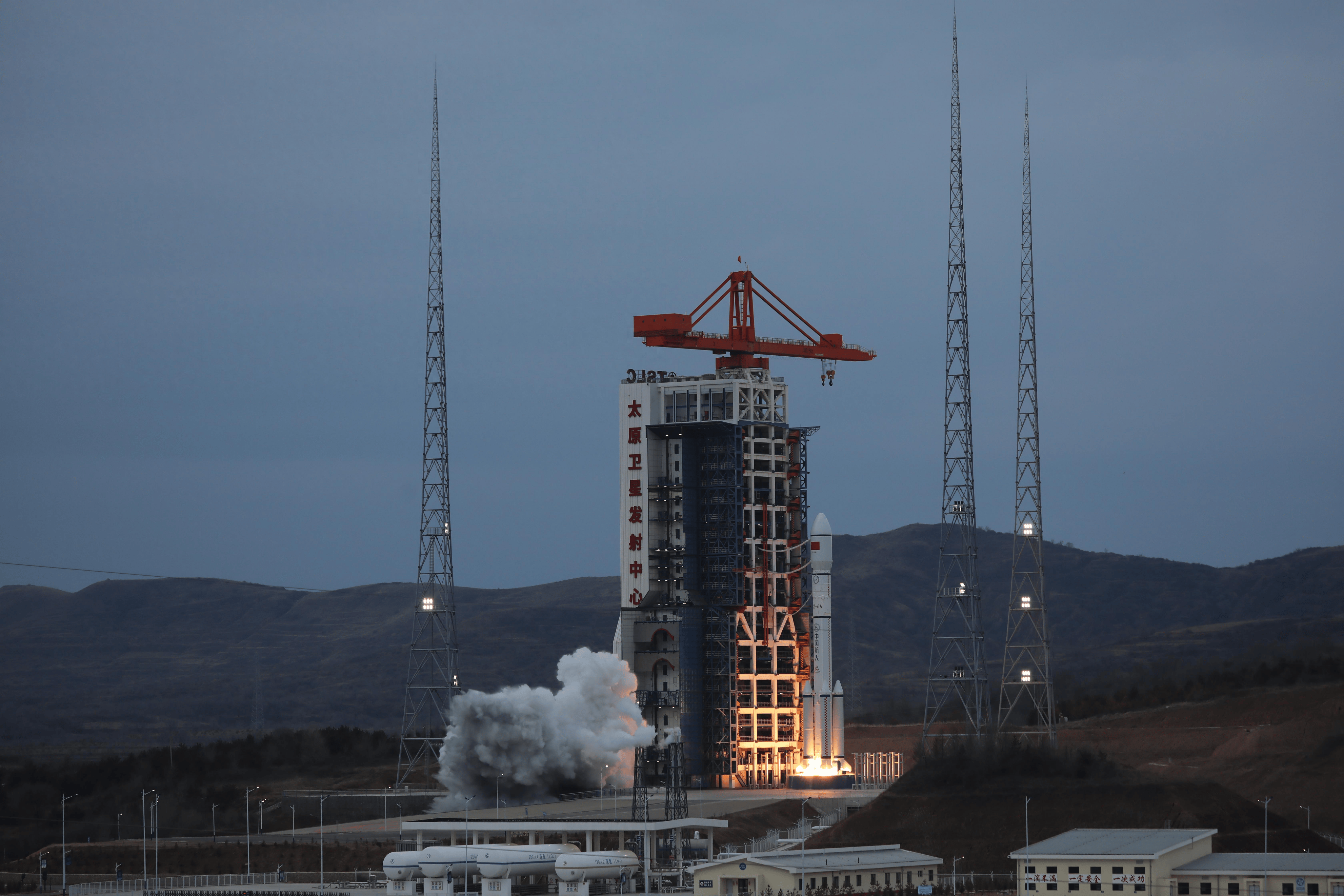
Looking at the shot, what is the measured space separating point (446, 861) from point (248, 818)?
22.1 meters

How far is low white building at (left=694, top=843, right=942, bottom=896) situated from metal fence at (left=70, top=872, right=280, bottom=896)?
907 inches

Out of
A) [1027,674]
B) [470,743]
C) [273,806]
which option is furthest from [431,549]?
[1027,674]

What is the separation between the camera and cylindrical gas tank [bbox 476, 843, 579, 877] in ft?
270

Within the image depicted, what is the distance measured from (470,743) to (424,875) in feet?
66.9

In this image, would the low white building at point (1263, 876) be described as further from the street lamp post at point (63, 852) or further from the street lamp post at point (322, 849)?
the street lamp post at point (63, 852)

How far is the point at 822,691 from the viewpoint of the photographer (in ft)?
368

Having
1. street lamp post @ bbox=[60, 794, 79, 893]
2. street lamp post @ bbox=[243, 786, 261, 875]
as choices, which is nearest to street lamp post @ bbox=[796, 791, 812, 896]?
street lamp post @ bbox=[243, 786, 261, 875]

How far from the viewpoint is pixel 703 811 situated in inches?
3777

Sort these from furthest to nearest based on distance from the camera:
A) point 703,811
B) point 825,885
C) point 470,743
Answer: point 470,743 → point 703,811 → point 825,885

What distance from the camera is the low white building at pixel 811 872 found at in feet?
248

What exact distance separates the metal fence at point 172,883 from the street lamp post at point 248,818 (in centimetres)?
107

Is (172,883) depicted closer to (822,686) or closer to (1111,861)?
(822,686)

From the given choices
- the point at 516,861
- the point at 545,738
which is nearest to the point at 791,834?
the point at 545,738

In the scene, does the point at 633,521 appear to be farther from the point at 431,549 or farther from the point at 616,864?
the point at 616,864
